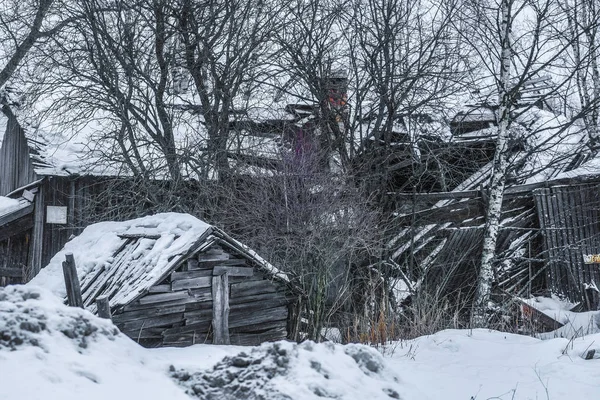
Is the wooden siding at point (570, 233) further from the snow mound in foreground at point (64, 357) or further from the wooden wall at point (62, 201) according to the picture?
the snow mound in foreground at point (64, 357)

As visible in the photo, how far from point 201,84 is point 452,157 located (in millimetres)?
6515

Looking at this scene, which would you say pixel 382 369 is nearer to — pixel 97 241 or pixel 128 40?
pixel 97 241

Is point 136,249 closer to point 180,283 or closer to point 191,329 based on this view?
point 180,283

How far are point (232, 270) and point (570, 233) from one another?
8.15 m

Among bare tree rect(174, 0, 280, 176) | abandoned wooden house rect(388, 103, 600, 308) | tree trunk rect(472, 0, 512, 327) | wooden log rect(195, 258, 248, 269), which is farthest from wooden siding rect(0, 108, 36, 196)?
tree trunk rect(472, 0, 512, 327)

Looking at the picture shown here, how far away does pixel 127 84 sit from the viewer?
1376 cm

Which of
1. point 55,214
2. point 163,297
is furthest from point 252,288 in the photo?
point 55,214

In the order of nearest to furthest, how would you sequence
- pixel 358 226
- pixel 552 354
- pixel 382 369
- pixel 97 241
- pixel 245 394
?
1. pixel 245 394
2. pixel 382 369
3. pixel 552 354
4. pixel 97 241
5. pixel 358 226

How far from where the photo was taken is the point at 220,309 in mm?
9336

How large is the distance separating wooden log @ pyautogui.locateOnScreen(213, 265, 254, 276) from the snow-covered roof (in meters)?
0.19

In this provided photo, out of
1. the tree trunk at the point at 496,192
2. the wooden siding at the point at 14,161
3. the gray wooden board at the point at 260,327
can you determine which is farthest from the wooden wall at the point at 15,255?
the tree trunk at the point at 496,192

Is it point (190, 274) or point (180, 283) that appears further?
point (190, 274)

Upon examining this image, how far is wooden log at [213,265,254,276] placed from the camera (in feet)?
30.5

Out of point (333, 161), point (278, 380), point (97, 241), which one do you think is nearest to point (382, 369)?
point (278, 380)
